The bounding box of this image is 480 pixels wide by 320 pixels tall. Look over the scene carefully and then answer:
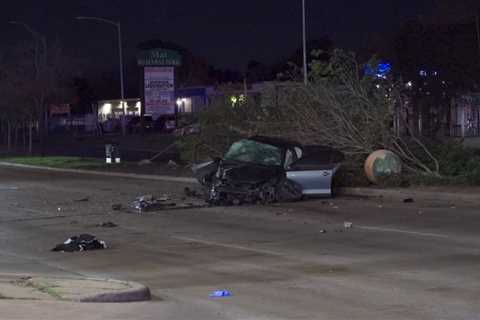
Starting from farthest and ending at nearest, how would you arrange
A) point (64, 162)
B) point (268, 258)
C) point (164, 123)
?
point (164, 123) < point (64, 162) < point (268, 258)

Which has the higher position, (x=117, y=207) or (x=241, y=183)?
(x=241, y=183)

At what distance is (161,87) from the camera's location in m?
40.6

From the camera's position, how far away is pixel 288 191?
18766 mm

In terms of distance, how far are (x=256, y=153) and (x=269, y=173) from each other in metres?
1.06

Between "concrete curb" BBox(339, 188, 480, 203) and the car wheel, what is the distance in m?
2.17

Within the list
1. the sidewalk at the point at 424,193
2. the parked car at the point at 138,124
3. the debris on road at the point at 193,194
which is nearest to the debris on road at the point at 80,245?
the debris on road at the point at 193,194

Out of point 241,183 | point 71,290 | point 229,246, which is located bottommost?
point 229,246

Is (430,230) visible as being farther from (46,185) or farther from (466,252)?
(46,185)

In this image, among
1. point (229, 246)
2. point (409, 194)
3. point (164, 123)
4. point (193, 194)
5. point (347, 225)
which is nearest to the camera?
point (229, 246)

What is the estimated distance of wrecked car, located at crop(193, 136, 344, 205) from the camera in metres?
18.4

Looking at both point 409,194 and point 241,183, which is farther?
point 409,194

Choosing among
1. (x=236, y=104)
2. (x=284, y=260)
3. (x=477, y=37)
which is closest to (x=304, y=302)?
(x=284, y=260)

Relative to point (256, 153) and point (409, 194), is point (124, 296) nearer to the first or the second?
point (256, 153)

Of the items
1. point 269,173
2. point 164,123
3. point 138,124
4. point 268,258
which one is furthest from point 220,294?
point 138,124
